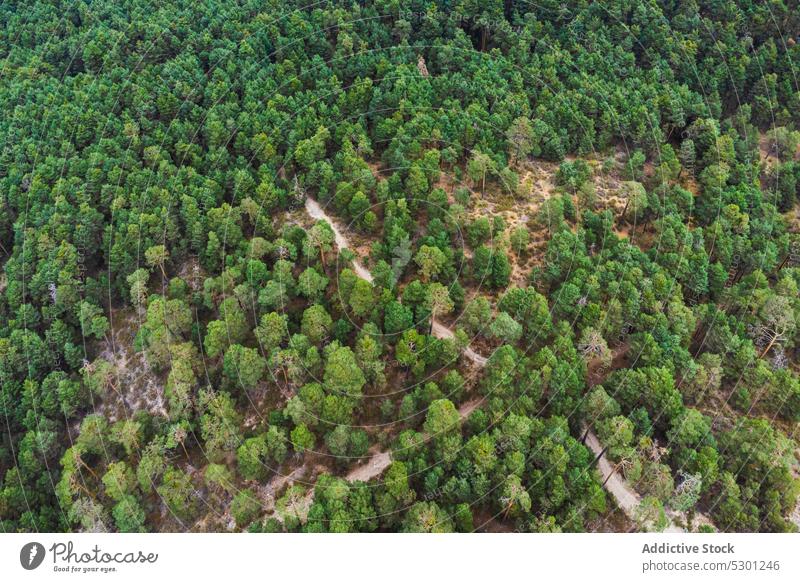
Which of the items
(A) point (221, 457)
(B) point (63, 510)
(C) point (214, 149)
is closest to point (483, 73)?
(C) point (214, 149)

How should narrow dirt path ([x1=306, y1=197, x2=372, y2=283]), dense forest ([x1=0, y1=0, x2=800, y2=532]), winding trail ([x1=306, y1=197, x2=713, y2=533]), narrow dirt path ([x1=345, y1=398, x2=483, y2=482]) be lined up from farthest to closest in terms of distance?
narrow dirt path ([x1=306, y1=197, x2=372, y2=283]) < narrow dirt path ([x1=345, y1=398, x2=483, y2=482]) < dense forest ([x1=0, y1=0, x2=800, y2=532]) < winding trail ([x1=306, y1=197, x2=713, y2=533])

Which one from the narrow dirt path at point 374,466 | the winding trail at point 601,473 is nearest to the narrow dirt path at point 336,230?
the winding trail at point 601,473

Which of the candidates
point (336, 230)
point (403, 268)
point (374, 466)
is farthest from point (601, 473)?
point (336, 230)

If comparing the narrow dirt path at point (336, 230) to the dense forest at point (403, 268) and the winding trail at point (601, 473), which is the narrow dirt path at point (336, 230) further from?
the winding trail at point (601, 473)

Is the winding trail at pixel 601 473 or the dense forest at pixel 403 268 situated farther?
the dense forest at pixel 403 268

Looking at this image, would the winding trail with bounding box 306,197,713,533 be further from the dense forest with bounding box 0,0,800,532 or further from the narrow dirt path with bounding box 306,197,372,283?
the narrow dirt path with bounding box 306,197,372,283

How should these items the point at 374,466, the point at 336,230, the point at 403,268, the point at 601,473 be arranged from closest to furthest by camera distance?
the point at 601,473 < the point at 374,466 < the point at 403,268 < the point at 336,230

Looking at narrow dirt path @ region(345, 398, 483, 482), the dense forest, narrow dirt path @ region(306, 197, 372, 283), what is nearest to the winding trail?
narrow dirt path @ region(345, 398, 483, 482)

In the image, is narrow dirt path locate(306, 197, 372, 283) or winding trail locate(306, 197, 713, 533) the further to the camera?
narrow dirt path locate(306, 197, 372, 283)

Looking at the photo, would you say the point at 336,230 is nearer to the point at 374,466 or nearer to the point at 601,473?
the point at 374,466
